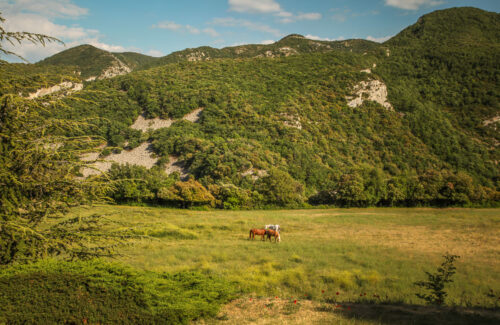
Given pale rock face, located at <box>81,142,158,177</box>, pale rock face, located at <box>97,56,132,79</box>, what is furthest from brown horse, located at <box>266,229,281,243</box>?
pale rock face, located at <box>97,56,132,79</box>

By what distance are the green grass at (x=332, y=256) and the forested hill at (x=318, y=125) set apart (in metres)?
23.1

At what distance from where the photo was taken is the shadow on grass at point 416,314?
297 inches

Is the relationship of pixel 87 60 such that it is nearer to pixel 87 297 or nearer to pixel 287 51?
pixel 287 51

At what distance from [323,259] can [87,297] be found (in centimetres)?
1351

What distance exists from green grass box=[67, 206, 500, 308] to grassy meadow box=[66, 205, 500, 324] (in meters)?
0.04

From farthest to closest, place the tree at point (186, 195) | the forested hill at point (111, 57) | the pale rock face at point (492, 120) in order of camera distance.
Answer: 1. the forested hill at point (111, 57)
2. the pale rock face at point (492, 120)
3. the tree at point (186, 195)

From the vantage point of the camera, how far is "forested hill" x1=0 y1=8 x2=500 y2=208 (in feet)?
180

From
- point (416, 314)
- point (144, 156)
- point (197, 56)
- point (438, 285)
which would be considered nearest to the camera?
point (416, 314)

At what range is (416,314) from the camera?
26.7 feet

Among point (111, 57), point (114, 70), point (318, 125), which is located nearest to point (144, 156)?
point (318, 125)

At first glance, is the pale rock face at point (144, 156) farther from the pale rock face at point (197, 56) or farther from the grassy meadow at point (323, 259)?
the pale rock face at point (197, 56)

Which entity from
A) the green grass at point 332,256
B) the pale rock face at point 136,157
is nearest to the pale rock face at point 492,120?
the green grass at point 332,256

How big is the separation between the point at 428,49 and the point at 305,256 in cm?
14666

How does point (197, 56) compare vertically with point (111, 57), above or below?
above
